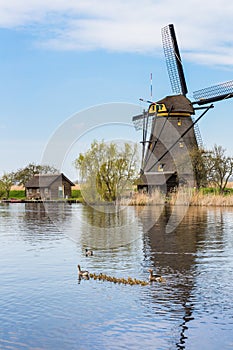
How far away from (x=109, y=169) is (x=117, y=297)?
3211 centimetres

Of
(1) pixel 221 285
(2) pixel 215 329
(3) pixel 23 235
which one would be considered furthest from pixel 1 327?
(3) pixel 23 235

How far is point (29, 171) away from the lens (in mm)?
74250

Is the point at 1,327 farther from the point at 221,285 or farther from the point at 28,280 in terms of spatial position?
the point at 221,285

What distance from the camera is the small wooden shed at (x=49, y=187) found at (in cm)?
6088

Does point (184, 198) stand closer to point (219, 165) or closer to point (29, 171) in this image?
point (219, 165)

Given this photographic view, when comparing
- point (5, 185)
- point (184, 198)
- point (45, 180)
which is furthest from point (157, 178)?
point (5, 185)

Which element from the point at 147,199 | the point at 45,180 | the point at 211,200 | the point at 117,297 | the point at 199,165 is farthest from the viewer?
the point at 45,180

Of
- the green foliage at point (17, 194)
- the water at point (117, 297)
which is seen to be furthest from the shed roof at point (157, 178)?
the green foliage at point (17, 194)

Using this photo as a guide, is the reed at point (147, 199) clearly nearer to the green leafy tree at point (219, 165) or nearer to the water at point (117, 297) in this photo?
the green leafy tree at point (219, 165)

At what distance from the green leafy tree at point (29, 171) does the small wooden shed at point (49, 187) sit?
964 centimetres

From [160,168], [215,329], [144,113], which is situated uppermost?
[144,113]

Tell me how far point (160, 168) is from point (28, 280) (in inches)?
1246

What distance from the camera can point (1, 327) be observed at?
752cm

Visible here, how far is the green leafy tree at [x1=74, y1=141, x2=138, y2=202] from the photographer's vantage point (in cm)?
4112
